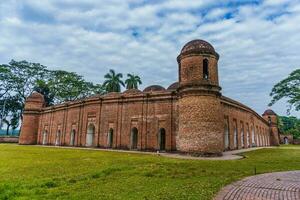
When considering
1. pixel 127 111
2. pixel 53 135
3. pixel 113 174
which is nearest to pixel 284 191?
pixel 113 174

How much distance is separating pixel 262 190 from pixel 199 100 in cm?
1115

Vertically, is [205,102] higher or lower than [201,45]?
lower

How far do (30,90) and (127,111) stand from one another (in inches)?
1165

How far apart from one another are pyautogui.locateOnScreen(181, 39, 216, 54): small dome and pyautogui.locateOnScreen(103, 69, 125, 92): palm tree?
28.8 meters

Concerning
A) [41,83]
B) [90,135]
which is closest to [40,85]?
[41,83]

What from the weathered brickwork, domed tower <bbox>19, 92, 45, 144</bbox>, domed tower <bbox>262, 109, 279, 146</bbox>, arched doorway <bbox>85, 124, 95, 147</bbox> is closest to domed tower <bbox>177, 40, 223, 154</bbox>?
the weathered brickwork

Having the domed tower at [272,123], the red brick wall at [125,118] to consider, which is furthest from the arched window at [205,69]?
the domed tower at [272,123]

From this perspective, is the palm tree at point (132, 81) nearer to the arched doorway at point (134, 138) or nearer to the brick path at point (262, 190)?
the arched doorway at point (134, 138)

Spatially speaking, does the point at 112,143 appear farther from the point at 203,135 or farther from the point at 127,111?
the point at 203,135

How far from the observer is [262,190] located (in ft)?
21.4

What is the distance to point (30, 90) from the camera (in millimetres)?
45562

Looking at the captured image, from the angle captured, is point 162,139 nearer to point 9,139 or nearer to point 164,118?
point 164,118

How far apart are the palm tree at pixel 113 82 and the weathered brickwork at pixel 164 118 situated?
12.7m

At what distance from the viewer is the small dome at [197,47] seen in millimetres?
18281
